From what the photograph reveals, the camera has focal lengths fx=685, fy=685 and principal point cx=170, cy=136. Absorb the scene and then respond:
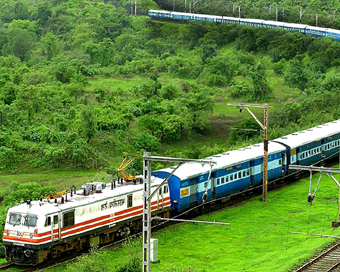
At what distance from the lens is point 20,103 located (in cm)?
6544

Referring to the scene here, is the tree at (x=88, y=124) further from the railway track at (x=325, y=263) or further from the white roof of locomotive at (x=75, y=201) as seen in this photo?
the railway track at (x=325, y=263)

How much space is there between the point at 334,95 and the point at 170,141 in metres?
17.2

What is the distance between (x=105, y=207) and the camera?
106ft

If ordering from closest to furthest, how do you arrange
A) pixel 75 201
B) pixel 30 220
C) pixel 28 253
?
pixel 28 253, pixel 30 220, pixel 75 201

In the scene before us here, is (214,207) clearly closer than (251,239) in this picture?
No

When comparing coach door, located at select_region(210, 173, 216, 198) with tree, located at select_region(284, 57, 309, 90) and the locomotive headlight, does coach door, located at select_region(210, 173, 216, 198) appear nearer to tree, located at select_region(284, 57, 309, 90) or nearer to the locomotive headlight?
the locomotive headlight

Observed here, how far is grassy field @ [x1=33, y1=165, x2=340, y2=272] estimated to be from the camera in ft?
100

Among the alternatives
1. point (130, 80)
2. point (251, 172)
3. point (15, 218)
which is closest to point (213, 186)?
point (251, 172)

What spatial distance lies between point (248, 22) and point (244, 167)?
73827 millimetres

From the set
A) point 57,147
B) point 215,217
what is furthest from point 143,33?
point 215,217

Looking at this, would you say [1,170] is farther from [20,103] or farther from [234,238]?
[234,238]

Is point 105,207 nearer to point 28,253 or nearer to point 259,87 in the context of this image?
point 28,253

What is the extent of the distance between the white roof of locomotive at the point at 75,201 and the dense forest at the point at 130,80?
16410mm

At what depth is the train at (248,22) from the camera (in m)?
100
